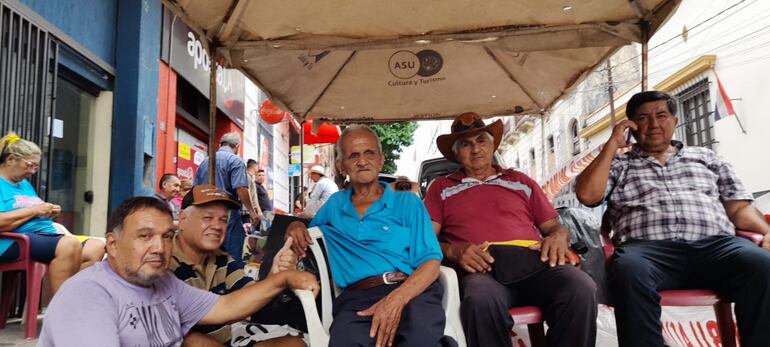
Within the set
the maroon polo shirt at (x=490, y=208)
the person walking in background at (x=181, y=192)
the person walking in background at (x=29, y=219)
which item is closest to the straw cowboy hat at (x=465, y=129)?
the maroon polo shirt at (x=490, y=208)

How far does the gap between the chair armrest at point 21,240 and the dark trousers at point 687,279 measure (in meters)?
3.90

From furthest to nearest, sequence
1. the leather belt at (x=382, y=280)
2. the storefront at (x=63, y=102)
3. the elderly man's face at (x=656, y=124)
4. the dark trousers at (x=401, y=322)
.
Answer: the storefront at (x=63, y=102) < the elderly man's face at (x=656, y=124) < the leather belt at (x=382, y=280) < the dark trousers at (x=401, y=322)

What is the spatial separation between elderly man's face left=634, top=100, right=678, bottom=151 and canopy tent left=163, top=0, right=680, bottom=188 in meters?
0.71

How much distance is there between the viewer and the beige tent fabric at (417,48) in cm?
353

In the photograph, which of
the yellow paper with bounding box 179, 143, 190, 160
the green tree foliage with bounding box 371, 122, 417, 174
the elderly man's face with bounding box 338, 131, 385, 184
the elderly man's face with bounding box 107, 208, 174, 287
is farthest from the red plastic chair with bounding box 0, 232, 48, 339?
the green tree foliage with bounding box 371, 122, 417, 174

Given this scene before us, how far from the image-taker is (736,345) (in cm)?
302

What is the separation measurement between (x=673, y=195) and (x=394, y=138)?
1921 cm

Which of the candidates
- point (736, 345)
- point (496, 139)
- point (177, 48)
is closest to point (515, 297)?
point (496, 139)

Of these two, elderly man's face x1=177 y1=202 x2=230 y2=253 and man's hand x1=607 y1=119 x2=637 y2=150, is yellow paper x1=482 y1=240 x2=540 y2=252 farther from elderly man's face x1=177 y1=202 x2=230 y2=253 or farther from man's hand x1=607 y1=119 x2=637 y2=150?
elderly man's face x1=177 y1=202 x2=230 y2=253

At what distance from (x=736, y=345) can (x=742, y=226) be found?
0.71m

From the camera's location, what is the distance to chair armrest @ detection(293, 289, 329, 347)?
2.27 meters

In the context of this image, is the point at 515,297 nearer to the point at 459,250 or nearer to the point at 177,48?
the point at 459,250

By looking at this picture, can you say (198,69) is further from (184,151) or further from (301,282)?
(301,282)

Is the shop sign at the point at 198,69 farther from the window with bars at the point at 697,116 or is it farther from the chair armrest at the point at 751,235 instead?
the window with bars at the point at 697,116
